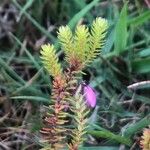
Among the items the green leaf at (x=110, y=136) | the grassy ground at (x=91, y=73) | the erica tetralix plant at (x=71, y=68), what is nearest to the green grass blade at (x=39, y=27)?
the grassy ground at (x=91, y=73)

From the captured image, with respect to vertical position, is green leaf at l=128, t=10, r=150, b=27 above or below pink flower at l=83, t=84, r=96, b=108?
above

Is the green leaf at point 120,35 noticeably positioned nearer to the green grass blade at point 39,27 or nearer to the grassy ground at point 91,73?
the grassy ground at point 91,73

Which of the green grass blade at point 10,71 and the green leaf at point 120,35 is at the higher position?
the green leaf at point 120,35

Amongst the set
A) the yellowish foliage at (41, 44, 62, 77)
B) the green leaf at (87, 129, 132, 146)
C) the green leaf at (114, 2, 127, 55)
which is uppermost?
the green leaf at (114, 2, 127, 55)

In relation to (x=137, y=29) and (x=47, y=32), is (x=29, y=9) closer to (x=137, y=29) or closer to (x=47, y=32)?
(x=47, y=32)

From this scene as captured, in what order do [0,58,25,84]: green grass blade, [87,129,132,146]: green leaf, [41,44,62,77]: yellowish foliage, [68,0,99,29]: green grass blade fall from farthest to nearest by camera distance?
[68,0,99,29]: green grass blade → [0,58,25,84]: green grass blade → [87,129,132,146]: green leaf → [41,44,62,77]: yellowish foliage

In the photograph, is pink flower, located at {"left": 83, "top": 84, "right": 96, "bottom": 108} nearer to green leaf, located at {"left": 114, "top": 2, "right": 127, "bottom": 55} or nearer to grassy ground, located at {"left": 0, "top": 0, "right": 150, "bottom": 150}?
grassy ground, located at {"left": 0, "top": 0, "right": 150, "bottom": 150}

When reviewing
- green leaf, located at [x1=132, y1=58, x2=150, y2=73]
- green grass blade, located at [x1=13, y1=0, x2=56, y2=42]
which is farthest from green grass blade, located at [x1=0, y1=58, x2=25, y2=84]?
green leaf, located at [x1=132, y1=58, x2=150, y2=73]

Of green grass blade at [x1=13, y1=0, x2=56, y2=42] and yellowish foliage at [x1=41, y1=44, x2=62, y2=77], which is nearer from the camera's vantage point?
yellowish foliage at [x1=41, y1=44, x2=62, y2=77]

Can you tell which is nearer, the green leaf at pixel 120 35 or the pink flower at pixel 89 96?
the pink flower at pixel 89 96
